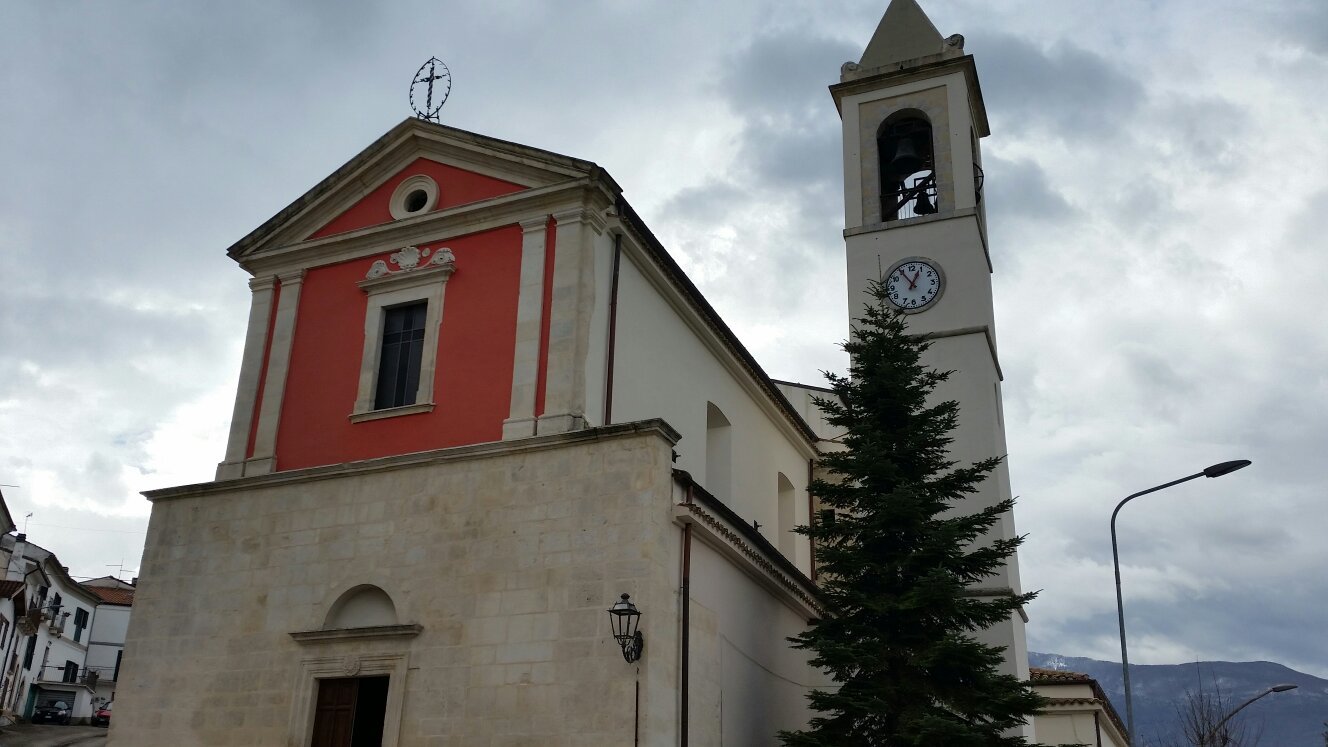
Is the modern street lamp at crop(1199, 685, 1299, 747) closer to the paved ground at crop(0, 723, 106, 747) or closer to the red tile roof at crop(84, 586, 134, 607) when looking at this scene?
the paved ground at crop(0, 723, 106, 747)

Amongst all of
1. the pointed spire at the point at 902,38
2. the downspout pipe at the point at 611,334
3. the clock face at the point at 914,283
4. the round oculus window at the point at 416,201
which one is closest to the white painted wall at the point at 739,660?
the downspout pipe at the point at 611,334

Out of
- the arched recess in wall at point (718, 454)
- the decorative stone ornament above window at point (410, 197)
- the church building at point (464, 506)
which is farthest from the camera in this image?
the arched recess in wall at point (718, 454)

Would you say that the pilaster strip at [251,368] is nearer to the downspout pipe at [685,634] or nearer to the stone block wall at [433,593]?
Result: the stone block wall at [433,593]

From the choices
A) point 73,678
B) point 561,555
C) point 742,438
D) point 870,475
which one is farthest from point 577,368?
point 73,678

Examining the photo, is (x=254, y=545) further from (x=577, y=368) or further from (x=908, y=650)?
(x=908, y=650)

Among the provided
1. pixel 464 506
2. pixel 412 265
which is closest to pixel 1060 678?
pixel 464 506

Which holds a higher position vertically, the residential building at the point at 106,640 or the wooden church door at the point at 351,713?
the residential building at the point at 106,640

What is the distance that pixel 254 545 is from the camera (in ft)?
54.2

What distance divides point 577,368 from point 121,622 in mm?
53331

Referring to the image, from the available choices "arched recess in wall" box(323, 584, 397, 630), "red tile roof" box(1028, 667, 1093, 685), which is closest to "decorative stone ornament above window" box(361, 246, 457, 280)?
"arched recess in wall" box(323, 584, 397, 630)

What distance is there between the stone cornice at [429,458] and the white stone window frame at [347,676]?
2.44 metres

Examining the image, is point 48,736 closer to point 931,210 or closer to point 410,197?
point 410,197

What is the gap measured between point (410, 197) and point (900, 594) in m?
9.18

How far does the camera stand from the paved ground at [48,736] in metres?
32.0
